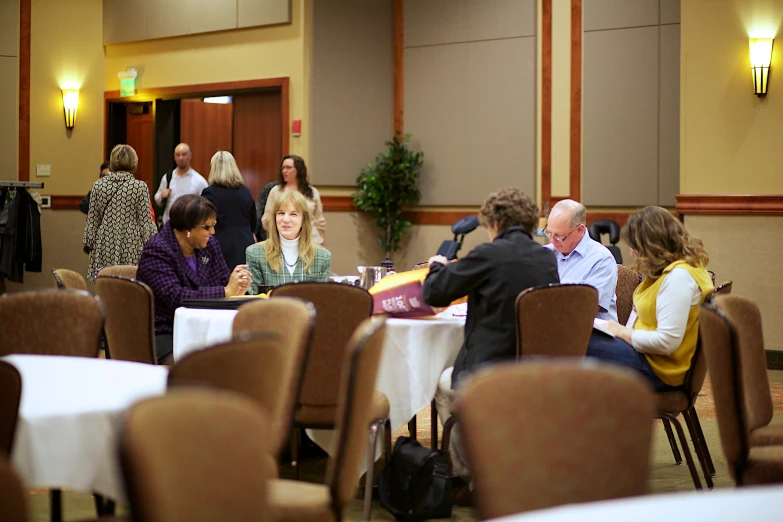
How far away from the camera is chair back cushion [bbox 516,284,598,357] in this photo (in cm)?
352

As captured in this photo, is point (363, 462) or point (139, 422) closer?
point (139, 422)

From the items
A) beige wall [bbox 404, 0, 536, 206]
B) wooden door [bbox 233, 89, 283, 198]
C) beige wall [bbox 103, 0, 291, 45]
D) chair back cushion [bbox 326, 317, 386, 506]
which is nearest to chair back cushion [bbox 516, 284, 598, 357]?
chair back cushion [bbox 326, 317, 386, 506]

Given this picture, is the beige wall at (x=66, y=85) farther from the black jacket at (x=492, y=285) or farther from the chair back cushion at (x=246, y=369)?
the chair back cushion at (x=246, y=369)

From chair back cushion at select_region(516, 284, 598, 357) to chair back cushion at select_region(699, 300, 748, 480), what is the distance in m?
0.79

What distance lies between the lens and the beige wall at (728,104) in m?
7.06

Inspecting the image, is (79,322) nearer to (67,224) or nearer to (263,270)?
(263,270)

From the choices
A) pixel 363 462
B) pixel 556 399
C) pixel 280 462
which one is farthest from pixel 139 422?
pixel 280 462

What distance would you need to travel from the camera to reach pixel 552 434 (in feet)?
5.50

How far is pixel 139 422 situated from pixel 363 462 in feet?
8.44

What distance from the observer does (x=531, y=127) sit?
30.2ft

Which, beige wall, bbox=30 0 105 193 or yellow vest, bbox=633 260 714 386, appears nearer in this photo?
yellow vest, bbox=633 260 714 386

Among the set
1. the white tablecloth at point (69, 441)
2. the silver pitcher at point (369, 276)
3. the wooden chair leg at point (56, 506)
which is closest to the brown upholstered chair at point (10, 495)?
the white tablecloth at point (69, 441)

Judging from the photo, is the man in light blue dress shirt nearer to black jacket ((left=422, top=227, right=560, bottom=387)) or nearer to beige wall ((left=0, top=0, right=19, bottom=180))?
black jacket ((left=422, top=227, right=560, bottom=387))

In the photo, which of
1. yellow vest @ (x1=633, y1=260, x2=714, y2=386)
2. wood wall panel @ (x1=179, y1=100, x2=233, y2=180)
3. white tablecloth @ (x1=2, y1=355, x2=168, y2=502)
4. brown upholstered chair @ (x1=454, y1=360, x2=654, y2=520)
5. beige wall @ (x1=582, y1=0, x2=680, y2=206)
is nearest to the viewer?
brown upholstered chair @ (x1=454, y1=360, x2=654, y2=520)
